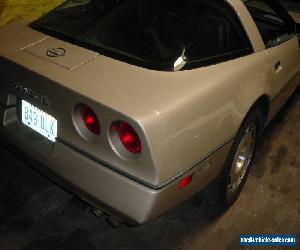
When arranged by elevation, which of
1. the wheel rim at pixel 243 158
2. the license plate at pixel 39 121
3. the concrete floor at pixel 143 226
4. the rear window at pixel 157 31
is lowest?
the concrete floor at pixel 143 226

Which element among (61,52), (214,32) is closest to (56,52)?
(61,52)

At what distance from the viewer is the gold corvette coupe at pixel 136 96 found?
64.8 inches

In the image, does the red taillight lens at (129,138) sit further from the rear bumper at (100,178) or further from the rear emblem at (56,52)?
the rear emblem at (56,52)

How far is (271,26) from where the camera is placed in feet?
10.0

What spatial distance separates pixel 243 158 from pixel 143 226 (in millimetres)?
839

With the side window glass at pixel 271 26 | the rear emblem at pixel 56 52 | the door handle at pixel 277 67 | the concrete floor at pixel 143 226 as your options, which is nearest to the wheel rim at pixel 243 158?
the concrete floor at pixel 143 226

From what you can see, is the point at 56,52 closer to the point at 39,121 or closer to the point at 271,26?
the point at 39,121

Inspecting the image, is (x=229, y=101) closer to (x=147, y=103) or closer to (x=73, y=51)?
(x=147, y=103)

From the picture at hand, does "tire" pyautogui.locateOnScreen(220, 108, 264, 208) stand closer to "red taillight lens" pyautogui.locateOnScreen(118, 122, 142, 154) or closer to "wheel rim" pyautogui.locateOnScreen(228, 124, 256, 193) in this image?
"wheel rim" pyautogui.locateOnScreen(228, 124, 256, 193)

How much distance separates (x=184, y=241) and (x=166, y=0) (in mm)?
1519

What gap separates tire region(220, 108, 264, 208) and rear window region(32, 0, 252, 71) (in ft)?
1.47

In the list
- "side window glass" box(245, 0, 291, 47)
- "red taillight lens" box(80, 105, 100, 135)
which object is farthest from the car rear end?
"side window glass" box(245, 0, 291, 47)

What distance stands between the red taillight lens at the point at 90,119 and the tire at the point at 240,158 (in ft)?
2.87

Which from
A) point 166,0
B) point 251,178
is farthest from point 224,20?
point 251,178
